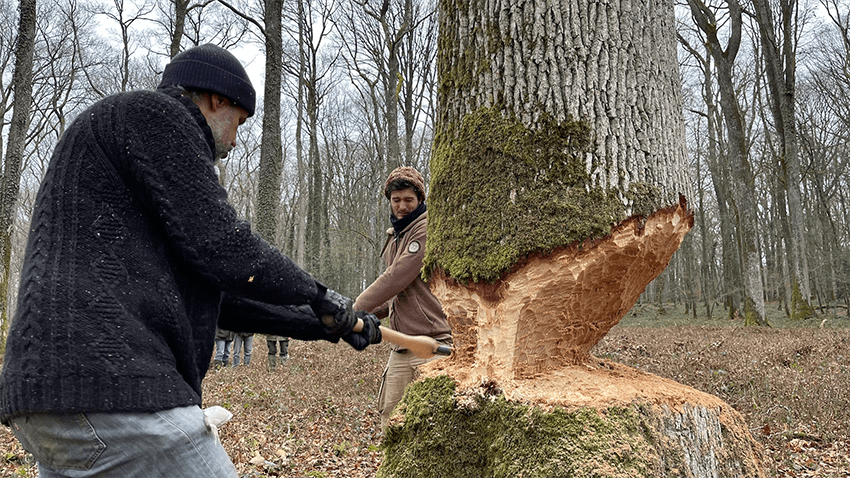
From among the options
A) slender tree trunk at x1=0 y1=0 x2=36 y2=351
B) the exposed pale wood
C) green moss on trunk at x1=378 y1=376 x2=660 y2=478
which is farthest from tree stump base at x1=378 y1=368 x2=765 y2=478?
slender tree trunk at x1=0 y1=0 x2=36 y2=351

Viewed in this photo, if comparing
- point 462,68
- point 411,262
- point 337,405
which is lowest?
point 337,405

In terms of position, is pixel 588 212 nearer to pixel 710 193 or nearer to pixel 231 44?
pixel 231 44

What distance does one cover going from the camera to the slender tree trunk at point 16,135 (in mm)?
10250

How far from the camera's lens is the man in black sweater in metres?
1.30

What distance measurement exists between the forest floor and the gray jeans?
2287 millimetres

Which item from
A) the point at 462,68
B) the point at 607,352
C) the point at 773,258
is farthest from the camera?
the point at 773,258

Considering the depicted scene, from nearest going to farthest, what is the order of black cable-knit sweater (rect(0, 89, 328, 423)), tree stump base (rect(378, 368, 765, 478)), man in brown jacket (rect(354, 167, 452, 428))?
black cable-knit sweater (rect(0, 89, 328, 423)), tree stump base (rect(378, 368, 765, 478)), man in brown jacket (rect(354, 167, 452, 428))

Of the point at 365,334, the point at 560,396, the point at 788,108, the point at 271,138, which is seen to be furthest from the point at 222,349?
the point at 788,108

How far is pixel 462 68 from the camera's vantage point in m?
2.31

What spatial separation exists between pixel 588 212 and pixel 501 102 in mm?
589

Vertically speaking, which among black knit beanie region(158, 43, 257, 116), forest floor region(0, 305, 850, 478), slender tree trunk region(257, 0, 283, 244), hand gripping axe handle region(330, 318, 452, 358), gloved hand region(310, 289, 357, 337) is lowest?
forest floor region(0, 305, 850, 478)

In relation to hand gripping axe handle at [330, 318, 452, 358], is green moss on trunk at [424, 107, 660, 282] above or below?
above

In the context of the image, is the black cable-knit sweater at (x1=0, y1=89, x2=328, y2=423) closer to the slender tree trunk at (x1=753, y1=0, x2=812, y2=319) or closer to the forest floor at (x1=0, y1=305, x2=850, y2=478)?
the forest floor at (x1=0, y1=305, x2=850, y2=478)

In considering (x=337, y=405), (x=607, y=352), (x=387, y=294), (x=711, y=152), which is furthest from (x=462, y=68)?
(x=711, y=152)
